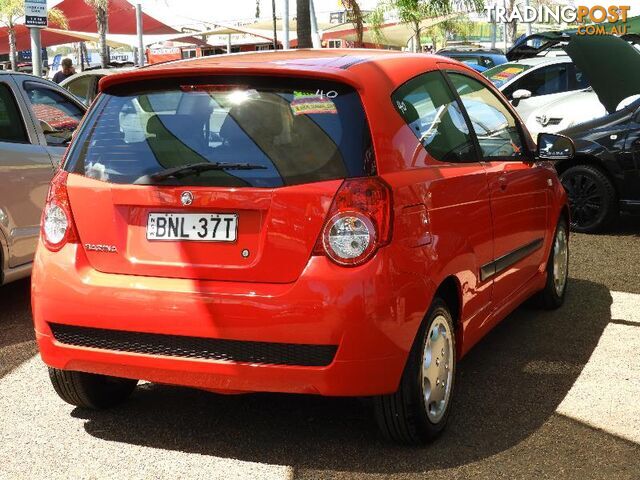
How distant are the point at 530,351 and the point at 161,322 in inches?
99.2

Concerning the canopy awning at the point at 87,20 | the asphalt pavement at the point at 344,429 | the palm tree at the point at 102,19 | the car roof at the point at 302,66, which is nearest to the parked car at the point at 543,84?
the asphalt pavement at the point at 344,429

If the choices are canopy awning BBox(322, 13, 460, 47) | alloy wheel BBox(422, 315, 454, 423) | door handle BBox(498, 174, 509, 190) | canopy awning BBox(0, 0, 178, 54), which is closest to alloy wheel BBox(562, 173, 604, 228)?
door handle BBox(498, 174, 509, 190)

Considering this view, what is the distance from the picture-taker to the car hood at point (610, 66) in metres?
10.1

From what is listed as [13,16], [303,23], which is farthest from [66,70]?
[13,16]

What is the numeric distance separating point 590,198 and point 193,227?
261 inches

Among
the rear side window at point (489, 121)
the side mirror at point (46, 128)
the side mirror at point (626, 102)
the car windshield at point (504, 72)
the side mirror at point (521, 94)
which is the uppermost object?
the rear side window at point (489, 121)

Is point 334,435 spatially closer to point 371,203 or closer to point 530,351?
point 371,203

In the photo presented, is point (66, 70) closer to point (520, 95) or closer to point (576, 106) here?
point (520, 95)

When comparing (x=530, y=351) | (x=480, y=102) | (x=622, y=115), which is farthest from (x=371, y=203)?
(x=622, y=115)

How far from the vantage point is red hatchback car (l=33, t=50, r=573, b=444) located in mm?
3660

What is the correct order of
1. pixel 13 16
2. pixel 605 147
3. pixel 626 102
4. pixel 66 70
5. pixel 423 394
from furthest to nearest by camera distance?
pixel 13 16, pixel 66 70, pixel 626 102, pixel 605 147, pixel 423 394

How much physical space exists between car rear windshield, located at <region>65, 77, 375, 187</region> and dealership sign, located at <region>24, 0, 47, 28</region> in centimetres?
1064

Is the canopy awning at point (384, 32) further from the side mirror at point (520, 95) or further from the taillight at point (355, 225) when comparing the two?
the taillight at point (355, 225)

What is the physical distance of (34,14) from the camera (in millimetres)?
14055
